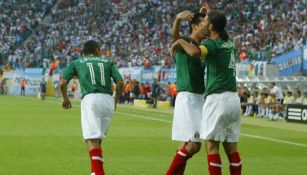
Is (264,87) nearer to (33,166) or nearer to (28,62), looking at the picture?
(33,166)

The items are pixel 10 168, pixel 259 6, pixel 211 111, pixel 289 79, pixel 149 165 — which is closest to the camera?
pixel 211 111

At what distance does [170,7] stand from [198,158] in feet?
168

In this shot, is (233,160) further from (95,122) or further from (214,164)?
(95,122)

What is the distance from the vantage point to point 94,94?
11.4 metres

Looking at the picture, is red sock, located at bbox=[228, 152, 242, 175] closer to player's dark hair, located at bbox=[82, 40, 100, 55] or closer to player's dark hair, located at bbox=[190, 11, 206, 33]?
player's dark hair, located at bbox=[190, 11, 206, 33]

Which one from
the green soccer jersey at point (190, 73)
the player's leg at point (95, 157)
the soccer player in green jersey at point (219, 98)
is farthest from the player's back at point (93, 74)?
the soccer player in green jersey at point (219, 98)

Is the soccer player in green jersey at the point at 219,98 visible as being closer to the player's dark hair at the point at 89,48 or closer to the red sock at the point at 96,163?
the red sock at the point at 96,163

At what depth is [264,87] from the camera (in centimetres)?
3722

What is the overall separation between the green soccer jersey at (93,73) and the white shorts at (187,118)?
49.0 inches

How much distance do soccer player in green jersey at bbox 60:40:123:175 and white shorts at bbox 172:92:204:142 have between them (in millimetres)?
1160

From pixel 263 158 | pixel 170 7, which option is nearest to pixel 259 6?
pixel 170 7

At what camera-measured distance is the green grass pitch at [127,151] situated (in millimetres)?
13977

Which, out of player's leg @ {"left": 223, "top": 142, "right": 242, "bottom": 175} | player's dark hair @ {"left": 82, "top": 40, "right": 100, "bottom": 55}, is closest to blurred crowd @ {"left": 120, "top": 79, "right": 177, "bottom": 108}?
player's dark hair @ {"left": 82, "top": 40, "right": 100, "bottom": 55}

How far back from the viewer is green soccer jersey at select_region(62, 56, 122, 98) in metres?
11.4
